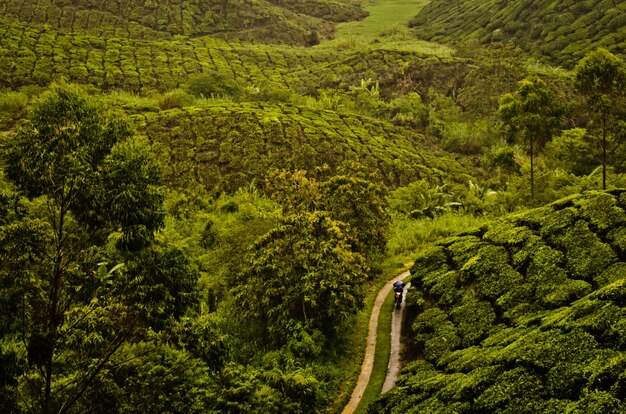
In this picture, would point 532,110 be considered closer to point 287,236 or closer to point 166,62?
point 287,236

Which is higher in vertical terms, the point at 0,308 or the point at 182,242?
the point at 0,308

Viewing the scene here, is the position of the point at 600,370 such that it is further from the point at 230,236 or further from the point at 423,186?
the point at 423,186

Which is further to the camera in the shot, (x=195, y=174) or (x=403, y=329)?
(x=195, y=174)

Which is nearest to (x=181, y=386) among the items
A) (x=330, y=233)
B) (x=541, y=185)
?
(x=330, y=233)

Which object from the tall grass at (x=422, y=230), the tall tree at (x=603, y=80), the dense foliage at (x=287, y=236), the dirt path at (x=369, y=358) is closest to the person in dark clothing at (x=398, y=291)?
the dirt path at (x=369, y=358)

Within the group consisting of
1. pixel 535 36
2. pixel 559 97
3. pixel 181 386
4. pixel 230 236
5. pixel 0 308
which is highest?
pixel 535 36

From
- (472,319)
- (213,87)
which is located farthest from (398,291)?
(213,87)

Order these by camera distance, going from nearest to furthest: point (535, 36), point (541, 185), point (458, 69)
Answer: point (541, 185), point (458, 69), point (535, 36)
